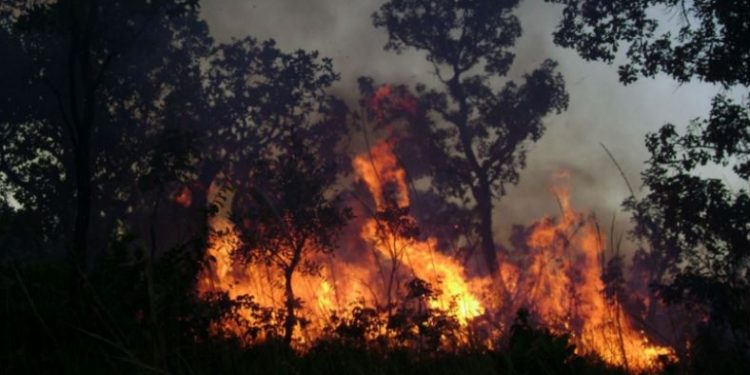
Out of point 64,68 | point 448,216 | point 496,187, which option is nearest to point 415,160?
point 448,216

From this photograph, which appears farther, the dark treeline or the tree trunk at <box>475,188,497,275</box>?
the tree trunk at <box>475,188,497,275</box>

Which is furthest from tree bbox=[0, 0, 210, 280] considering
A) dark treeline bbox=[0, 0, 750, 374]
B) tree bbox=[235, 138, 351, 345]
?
tree bbox=[235, 138, 351, 345]

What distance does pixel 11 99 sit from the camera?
2255 centimetres

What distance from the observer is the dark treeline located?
3.95 m

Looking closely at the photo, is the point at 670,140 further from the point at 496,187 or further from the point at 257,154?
the point at 257,154

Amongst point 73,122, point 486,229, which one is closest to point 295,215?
point 73,122

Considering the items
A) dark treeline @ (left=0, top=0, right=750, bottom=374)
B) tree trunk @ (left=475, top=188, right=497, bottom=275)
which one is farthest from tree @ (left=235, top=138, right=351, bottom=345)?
tree trunk @ (left=475, top=188, right=497, bottom=275)

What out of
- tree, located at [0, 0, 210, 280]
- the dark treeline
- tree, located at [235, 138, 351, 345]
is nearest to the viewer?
the dark treeline

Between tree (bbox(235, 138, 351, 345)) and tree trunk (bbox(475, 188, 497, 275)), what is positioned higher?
tree trunk (bbox(475, 188, 497, 275))

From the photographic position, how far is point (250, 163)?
26797mm

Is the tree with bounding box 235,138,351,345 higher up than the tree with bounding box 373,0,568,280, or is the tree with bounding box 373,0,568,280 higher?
the tree with bounding box 373,0,568,280

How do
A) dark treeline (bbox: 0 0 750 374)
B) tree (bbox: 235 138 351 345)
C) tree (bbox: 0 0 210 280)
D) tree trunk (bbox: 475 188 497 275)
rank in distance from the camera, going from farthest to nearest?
tree trunk (bbox: 475 188 497 275) → tree (bbox: 0 0 210 280) → tree (bbox: 235 138 351 345) → dark treeline (bbox: 0 0 750 374)

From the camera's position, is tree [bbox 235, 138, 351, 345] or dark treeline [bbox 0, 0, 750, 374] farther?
tree [bbox 235, 138, 351, 345]

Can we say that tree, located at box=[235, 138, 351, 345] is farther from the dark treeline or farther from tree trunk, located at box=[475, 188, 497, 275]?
tree trunk, located at box=[475, 188, 497, 275]
